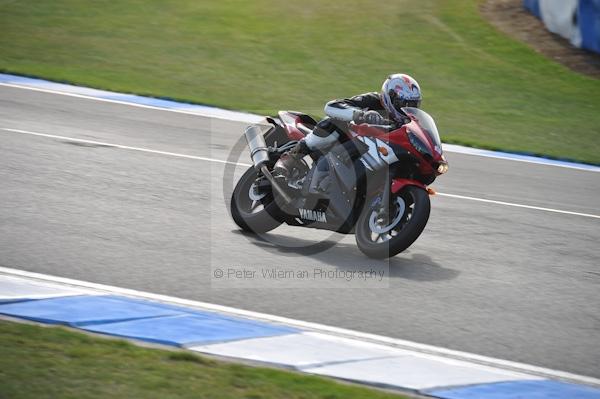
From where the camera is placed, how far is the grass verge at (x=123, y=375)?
16.1 feet

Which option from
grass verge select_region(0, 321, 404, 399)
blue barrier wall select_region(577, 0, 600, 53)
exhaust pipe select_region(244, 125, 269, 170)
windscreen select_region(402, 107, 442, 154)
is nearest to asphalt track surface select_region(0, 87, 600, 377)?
exhaust pipe select_region(244, 125, 269, 170)

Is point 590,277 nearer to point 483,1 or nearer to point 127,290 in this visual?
point 127,290

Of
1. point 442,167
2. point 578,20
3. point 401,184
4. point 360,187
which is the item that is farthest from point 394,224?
point 578,20

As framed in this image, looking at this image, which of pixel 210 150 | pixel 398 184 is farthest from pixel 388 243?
pixel 210 150

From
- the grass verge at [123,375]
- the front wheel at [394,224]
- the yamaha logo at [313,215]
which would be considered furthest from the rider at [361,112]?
the grass verge at [123,375]

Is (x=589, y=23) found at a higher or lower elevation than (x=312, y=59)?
higher

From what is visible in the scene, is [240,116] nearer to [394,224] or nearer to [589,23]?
[394,224]

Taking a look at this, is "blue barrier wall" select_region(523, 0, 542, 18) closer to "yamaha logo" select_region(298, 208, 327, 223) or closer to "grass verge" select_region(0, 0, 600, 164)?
"grass verge" select_region(0, 0, 600, 164)

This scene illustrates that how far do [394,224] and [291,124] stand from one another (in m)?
1.61

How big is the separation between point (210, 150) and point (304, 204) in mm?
3984

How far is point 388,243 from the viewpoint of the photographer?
7668mm

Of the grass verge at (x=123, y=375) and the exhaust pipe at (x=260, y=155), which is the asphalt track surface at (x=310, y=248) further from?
the grass verge at (x=123, y=375)

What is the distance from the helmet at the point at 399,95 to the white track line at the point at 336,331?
91.8 inches

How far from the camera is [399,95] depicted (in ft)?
25.9
